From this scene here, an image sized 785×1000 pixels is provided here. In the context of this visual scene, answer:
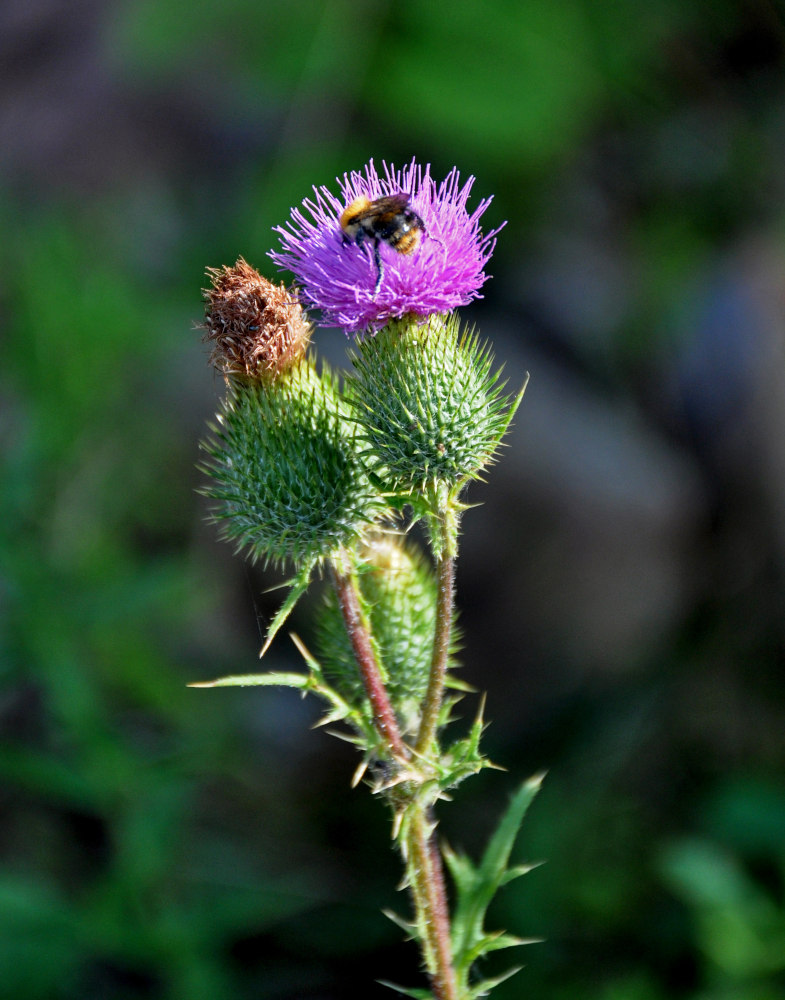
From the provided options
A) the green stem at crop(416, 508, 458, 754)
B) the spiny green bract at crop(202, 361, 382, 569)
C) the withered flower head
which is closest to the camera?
the green stem at crop(416, 508, 458, 754)

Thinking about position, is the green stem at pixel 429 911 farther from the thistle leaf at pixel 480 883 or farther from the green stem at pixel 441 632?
the green stem at pixel 441 632

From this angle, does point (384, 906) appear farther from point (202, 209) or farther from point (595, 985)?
point (202, 209)

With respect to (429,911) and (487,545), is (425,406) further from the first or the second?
(487,545)

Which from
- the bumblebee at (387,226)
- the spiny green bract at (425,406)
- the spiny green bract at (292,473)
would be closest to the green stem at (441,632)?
the spiny green bract at (425,406)

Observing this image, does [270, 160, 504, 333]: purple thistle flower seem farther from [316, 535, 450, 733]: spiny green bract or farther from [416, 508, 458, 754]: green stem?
[316, 535, 450, 733]: spiny green bract

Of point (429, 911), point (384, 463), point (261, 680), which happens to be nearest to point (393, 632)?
point (384, 463)

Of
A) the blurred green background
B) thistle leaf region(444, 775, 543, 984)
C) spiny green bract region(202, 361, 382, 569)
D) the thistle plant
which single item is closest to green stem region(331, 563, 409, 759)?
the thistle plant
